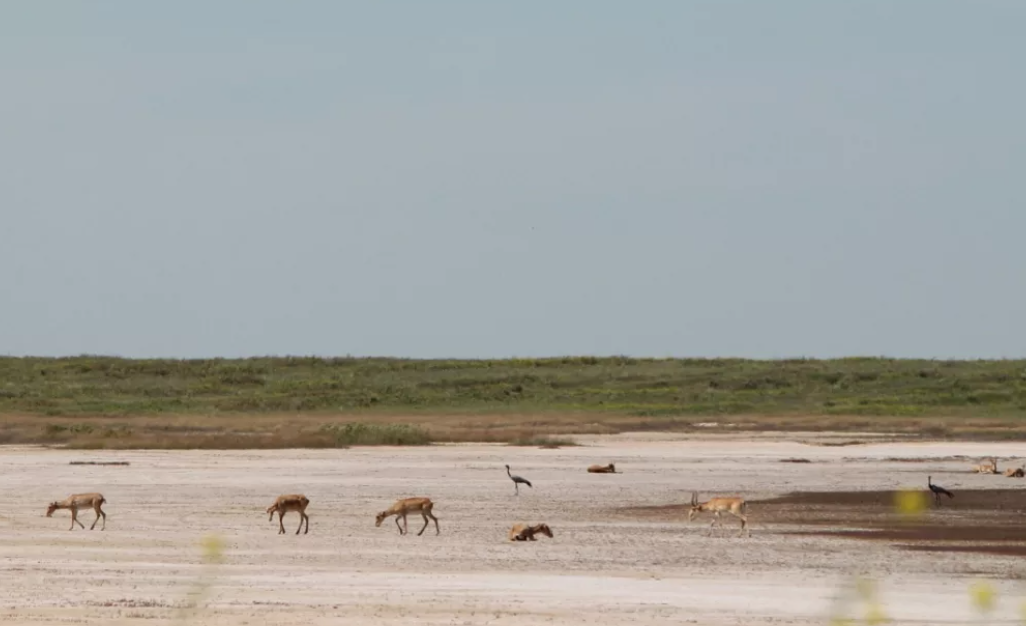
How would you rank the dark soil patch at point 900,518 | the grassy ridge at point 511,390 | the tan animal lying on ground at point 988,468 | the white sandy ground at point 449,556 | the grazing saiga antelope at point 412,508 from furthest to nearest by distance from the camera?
the grassy ridge at point 511,390 → the tan animal lying on ground at point 988,468 → the dark soil patch at point 900,518 → the grazing saiga antelope at point 412,508 → the white sandy ground at point 449,556

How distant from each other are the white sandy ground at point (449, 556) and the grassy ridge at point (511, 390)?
22023 millimetres

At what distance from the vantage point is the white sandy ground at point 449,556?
15.7 meters

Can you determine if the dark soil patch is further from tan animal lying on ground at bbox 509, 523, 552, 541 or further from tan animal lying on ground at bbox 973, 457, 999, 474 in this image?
tan animal lying on ground at bbox 973, 457, 999, 474

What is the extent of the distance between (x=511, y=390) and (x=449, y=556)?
58.5 meters

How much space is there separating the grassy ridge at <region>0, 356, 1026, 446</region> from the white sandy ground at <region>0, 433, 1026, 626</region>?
22023mm

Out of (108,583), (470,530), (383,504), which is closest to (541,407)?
(383,504)

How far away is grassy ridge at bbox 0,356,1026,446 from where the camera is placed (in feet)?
222

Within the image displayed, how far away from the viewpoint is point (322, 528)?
24.6 meters

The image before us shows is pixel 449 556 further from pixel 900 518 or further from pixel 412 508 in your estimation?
pixel 900 518

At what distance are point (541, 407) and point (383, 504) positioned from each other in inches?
1739

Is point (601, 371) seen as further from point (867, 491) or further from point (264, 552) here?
point (264, 552)

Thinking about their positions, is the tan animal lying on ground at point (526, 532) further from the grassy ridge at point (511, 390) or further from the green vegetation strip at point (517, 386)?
the green vegetation strip at point (517, 386)

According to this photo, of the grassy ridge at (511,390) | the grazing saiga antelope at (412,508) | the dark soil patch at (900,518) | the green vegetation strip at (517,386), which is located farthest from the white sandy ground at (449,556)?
the green vegetation strip at (517,386)

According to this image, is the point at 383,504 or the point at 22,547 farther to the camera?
the point at 383,504
